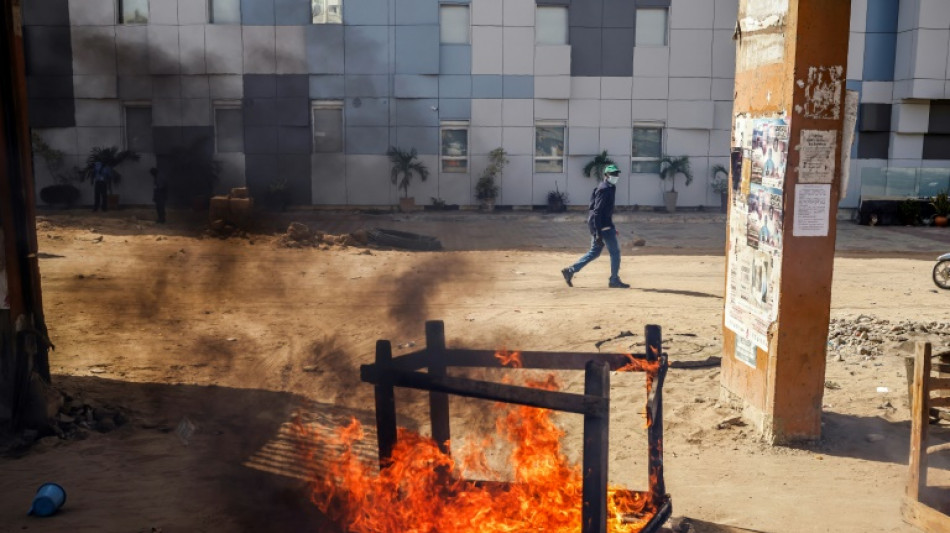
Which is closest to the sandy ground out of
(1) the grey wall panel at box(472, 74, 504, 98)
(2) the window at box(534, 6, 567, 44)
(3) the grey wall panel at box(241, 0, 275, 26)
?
(3) the grey wall panel at box(241, 0, 275, 26)

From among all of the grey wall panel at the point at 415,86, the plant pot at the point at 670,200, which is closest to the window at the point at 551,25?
the grey wall panel at the point at 415,86

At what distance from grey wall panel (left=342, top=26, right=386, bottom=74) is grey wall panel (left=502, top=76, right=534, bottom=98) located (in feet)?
10.9

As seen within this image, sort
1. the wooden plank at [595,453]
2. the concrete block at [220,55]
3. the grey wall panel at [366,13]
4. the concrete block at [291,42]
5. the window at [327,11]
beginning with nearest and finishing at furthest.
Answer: the wooden plank at [595,453] < the concrete block at [220,55] < the concrete block at [291,42] < the window at [327,11] < the grey wall panel at [366,13]

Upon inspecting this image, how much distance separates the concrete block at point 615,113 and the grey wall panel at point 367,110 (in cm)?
610

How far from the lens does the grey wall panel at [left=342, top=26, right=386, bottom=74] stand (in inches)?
893

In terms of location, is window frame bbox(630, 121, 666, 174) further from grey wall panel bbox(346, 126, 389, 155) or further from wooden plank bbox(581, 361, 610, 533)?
wooden plank bbox(581, 361, 610, 533)

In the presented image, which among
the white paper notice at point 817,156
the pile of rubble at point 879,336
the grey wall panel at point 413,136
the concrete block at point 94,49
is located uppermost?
the concrete block at point 94,49

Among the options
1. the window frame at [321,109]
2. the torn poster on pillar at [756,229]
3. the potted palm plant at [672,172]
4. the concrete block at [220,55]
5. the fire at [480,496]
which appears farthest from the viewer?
the potted palm plant at [672,172]

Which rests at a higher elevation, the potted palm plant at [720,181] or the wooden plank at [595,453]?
the potted palm plant at [720,181]

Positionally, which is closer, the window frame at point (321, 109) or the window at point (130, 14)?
the window at point (130, 14)

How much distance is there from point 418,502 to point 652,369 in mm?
1525

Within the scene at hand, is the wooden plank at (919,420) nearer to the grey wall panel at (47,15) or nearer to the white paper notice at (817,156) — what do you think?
the white paper notice at (817,156)

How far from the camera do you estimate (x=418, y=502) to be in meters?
4.83

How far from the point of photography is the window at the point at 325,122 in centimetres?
2272
